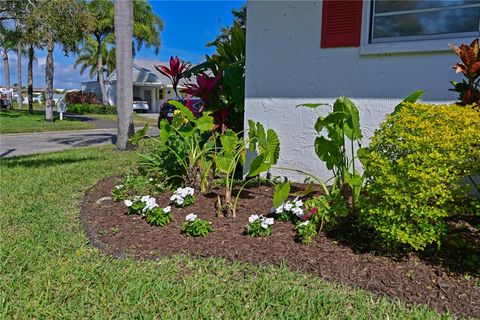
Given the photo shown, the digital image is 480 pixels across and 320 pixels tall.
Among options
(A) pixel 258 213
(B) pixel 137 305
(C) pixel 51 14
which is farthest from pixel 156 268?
(C) pixel 51 14

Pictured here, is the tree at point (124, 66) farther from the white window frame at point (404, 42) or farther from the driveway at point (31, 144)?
the white window frame at point (404, 42)

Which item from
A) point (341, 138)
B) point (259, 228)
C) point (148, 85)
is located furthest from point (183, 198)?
point (148, 85)

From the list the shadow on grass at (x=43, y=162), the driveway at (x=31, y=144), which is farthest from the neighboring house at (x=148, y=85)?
the shadow on grass at (x=43, y=162)

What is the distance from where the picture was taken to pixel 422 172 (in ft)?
8.44

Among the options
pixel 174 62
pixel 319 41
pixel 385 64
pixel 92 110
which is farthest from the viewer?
pixel 92 110

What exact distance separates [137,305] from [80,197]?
2839 millimetres

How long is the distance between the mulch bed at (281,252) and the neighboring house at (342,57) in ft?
4.20

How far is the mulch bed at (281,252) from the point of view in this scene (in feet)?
8.36

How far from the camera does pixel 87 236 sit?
358cm

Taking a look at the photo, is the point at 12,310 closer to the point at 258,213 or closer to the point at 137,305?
the point at 137,305

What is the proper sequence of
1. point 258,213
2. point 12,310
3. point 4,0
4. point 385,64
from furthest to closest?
point 4,0 → point 385,64 → point 258,213 → point 12,310

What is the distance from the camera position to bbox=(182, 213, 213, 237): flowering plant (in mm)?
3408

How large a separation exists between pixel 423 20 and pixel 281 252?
118 inches

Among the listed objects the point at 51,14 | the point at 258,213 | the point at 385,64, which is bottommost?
the point at 258,213
